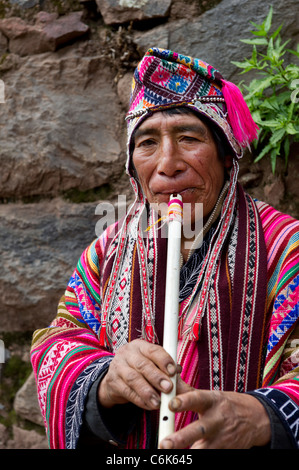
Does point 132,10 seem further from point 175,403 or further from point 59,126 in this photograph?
point 175,403

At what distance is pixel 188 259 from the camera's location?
1.61 metres

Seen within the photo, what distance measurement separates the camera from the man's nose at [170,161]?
1.49 metres

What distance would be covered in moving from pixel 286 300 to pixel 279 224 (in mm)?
234

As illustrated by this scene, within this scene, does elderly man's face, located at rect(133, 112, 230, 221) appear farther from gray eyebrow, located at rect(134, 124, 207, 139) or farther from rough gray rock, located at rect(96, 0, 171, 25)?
rough gray rock, located at rect(96, 0, 171, 25)

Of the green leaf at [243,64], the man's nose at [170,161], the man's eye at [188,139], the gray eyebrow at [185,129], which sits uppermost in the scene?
the green leaf at [243,64]

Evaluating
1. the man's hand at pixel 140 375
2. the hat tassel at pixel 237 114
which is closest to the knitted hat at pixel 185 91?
the hat tassel at pixel 237 114

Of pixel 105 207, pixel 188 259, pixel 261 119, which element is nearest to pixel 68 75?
pixel 105 207

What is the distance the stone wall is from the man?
436 millimetres

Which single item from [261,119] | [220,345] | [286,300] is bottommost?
[220,345]

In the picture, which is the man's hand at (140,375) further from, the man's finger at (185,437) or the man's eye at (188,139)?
the man's eye at (188,139)

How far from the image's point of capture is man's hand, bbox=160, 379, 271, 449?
3.37ft

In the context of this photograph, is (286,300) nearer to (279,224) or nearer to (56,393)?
(279,224)

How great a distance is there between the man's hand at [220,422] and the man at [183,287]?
0.45 feet

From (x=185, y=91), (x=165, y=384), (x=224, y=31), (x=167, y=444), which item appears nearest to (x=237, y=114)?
(x=185, y=91)
